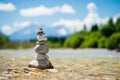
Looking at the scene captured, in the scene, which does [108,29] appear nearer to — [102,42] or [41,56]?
[102,42]

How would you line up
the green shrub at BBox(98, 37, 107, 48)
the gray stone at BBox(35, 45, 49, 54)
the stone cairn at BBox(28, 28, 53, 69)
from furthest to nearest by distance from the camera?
1. the green shrub at BBox(98, 37, 107, 48)
2. the gray stone at BBox(35, 45, 49, 54)
3. the stone cairn at BBox(28, 28, 53, 69)

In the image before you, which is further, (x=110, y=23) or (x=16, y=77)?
(x=110, y=23)

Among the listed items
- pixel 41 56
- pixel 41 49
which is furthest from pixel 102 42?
pixel 41 56

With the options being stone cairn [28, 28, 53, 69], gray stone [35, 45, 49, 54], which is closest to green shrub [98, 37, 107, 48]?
stone cairn [28, 28, 53, 69]

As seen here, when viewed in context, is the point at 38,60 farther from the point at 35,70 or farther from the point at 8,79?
the point at 8,79

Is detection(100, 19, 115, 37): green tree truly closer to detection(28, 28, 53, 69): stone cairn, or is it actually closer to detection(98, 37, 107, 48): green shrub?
detection(98, 37, 107, 48): green shrub

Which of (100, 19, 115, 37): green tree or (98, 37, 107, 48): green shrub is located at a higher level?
(100, 19, 115, 37): green tree

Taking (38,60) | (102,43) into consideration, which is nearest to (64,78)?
(38,60)

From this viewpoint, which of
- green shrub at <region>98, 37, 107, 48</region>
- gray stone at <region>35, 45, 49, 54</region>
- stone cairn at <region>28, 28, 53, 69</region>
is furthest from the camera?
green shrub at <region>98, 37, 107, 48</region>

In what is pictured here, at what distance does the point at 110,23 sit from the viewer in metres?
136

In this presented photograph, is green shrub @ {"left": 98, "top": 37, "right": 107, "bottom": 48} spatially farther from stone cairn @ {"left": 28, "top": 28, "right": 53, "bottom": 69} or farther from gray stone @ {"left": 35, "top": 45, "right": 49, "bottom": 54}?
gray stone @ {"left": 35, "top": 45, "right": 49, "bottom": 54}

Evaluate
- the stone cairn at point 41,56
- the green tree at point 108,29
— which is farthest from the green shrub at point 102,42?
the stone cairn at point 41,56

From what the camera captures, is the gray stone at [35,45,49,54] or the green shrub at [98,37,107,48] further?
the green shrub at [98,37,107,48]

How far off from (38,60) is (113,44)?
9130 cm
